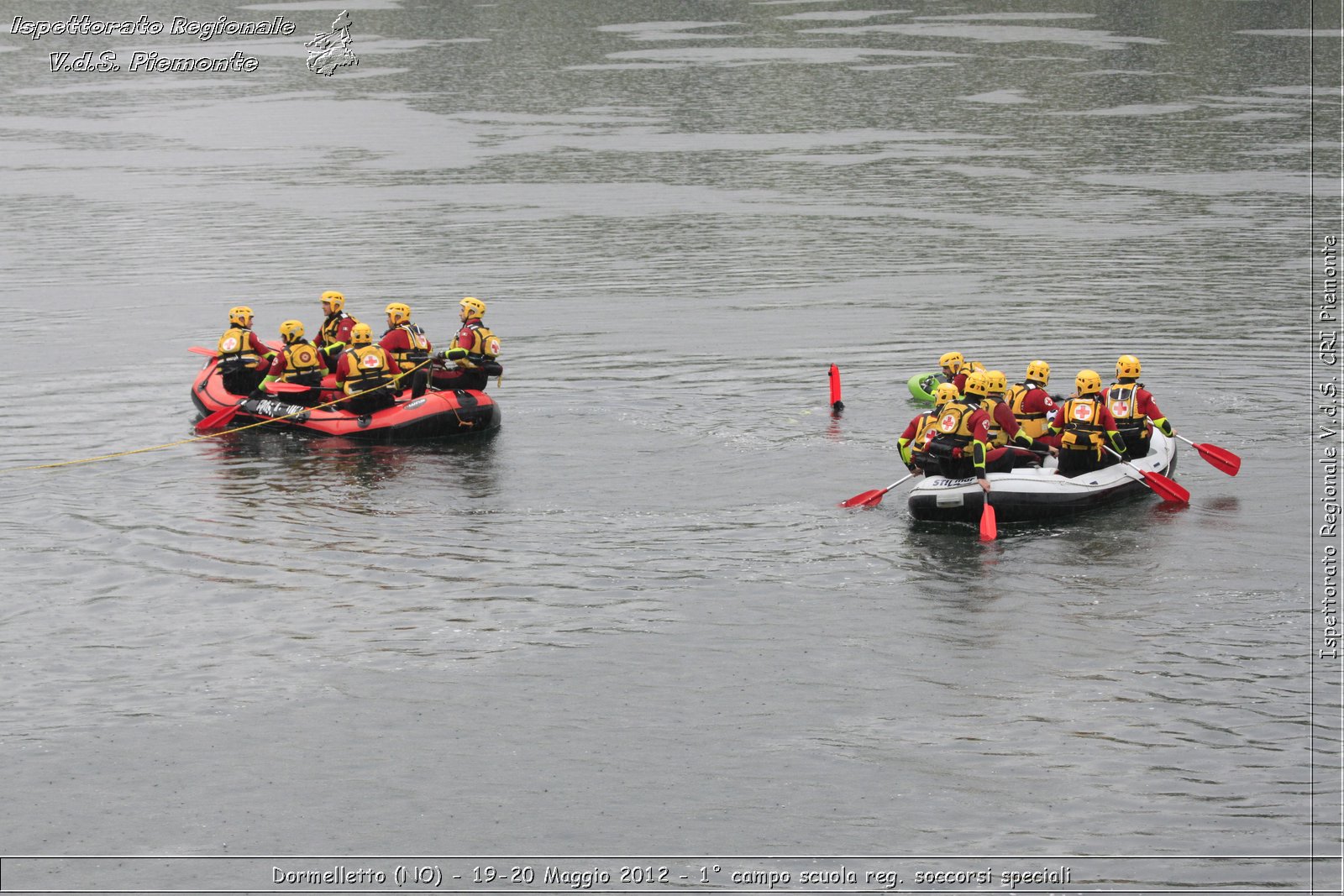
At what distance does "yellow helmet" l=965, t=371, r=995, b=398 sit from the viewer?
79.1 ft

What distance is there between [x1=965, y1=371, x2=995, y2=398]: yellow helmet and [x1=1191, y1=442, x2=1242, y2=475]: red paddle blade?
12.5ft

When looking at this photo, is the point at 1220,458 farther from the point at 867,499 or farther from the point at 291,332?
the point at 291,332

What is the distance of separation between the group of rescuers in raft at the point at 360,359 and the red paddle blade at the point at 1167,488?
11282 mm

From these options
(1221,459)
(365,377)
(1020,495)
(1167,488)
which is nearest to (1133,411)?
(1167,488)

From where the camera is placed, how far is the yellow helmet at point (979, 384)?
949 inches

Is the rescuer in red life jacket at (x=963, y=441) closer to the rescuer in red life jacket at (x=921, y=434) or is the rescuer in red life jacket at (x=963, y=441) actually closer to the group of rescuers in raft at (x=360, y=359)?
the rescuer in red life jacket at (x=921, y=434)

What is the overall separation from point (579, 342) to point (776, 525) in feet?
43.0

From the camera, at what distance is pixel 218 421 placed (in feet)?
97.5

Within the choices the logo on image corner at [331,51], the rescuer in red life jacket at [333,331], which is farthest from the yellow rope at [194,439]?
→ the logo on image corner at [331,51]

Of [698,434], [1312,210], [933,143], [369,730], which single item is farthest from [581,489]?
[933,143]

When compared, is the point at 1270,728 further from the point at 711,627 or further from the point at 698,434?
the point at 698,434

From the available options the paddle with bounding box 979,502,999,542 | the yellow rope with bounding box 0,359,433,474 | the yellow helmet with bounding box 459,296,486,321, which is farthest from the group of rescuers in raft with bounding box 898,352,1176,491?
the yellow rope with bounding box 0,359,433,474

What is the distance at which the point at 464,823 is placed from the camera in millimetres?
16266

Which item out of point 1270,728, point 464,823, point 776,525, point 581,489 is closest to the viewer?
point 464,823
